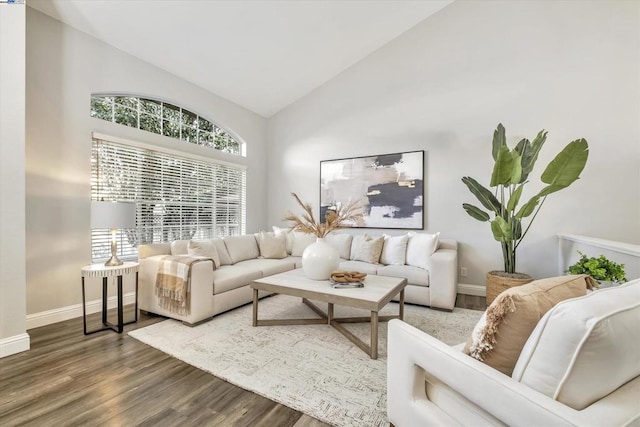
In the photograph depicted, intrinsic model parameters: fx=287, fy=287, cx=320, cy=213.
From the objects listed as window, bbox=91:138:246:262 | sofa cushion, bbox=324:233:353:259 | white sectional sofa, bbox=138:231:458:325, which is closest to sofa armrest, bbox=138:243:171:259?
white sectional sofa, bbox=138:231:458:325

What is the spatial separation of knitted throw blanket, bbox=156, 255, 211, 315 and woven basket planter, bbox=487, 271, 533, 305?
3175mm

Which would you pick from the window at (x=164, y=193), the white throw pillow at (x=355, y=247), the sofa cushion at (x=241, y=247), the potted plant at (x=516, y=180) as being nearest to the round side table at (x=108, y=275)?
the window at (x=164, y=193)

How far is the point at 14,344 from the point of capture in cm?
227

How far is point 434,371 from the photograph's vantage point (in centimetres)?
106

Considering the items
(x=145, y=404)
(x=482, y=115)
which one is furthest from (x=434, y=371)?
(x=482, y=115)

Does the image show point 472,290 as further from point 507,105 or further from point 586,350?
point 586,350

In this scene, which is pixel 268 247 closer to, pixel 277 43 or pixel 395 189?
pixel 395 189

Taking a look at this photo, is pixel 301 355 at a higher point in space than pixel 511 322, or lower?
lower

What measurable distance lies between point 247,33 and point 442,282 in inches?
150

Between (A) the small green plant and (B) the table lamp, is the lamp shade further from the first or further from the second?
(A) the small green plant

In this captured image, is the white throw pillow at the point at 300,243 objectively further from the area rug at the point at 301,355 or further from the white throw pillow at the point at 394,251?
the area rug at the point at 301,355

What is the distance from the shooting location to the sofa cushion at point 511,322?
0.93 m

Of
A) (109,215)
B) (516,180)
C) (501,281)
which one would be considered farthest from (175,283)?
(516,180)

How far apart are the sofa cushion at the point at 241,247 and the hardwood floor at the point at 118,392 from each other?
1642 millimetres
